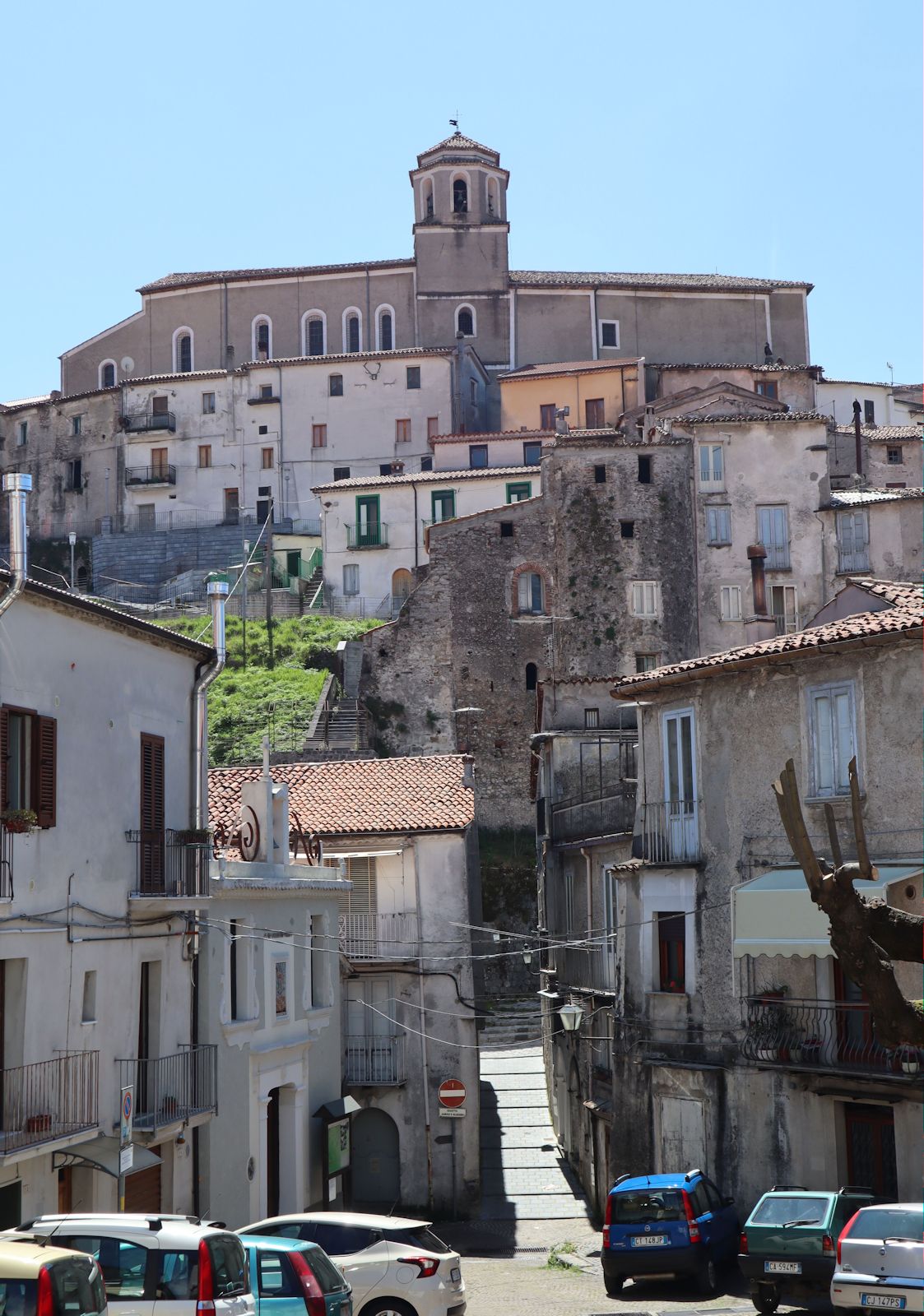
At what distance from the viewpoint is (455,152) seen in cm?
9044

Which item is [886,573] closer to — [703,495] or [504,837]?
[703,495]

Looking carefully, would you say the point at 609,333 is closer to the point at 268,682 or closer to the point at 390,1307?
the point at 268,682

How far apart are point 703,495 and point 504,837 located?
627 inches

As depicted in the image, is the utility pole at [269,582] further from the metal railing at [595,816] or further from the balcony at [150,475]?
the metal railing at [595,816]

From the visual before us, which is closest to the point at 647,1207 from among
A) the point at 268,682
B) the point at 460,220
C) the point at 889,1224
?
the point at 889,1224

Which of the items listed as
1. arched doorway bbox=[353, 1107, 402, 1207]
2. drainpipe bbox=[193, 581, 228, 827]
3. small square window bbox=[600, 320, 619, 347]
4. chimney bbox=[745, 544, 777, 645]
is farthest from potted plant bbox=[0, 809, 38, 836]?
small square window bbox=[600, 320, 619, 347]

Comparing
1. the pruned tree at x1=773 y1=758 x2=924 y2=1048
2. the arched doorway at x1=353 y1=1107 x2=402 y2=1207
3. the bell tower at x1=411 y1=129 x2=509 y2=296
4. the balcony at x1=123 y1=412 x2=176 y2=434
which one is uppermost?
the bell tower at x1=411 y1=129 x2=509 y2=296

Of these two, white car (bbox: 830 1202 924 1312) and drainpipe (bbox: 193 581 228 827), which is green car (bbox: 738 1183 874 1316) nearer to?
white car (bbox: 830 1202 924 1312)

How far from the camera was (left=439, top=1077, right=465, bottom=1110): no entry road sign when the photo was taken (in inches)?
1358

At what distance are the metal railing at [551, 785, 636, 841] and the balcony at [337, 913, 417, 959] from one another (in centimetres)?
439

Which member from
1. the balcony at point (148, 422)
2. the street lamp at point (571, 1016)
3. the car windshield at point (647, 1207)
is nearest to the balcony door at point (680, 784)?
the street lamp at point (571, 1016)

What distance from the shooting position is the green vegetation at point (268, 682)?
63594 millimetres

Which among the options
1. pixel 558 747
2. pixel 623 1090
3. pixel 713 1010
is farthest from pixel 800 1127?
pixel 558 747

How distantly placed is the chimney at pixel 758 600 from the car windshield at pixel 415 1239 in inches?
1858
